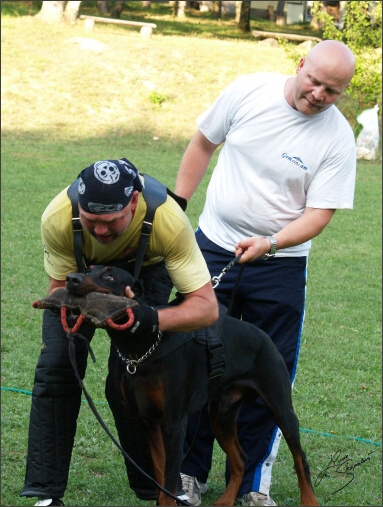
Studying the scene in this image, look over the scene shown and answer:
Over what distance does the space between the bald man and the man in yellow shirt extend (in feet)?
1.69

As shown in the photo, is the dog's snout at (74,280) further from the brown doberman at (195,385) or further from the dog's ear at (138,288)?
the dog's ear at (138,288)

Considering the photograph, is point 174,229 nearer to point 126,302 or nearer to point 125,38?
point 126,302

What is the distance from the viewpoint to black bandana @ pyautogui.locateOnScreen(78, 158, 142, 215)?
3.43m

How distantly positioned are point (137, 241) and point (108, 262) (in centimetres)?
18

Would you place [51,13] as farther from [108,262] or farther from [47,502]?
[47,502]

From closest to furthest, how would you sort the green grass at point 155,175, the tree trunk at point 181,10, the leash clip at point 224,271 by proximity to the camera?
the leash clip at point 224,271, the green grass at point 155,175, the tree trunk at point 181,10

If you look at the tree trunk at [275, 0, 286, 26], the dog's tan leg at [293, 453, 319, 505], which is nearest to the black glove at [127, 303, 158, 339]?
the dog's tan leg at [293, 453, 319, 505]

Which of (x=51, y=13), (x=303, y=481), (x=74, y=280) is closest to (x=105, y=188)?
(x=74, y=280)

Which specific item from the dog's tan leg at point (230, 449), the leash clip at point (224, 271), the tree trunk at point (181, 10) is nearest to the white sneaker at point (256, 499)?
the dog's tan leg at point (230, 449)

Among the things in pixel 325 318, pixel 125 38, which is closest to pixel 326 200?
pixel 325 318

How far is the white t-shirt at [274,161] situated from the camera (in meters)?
4.43

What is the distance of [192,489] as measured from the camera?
4680 millimetres

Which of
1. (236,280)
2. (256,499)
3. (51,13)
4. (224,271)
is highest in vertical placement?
(51,13)

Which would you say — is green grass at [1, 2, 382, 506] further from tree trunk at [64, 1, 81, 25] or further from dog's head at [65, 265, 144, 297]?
dog's head at [65, 265, 144, 297]
